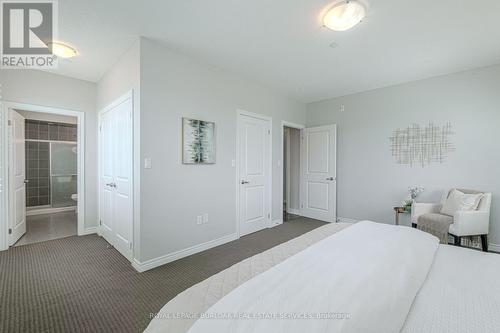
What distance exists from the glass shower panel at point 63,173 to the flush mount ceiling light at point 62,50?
3673mm

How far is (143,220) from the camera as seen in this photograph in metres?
2.44

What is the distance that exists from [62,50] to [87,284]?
8.87ft

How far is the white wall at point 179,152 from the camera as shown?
249cm

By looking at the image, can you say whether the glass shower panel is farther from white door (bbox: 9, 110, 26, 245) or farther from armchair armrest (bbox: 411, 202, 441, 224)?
armchair armrest (bbox: 411, 202, 441, 224)

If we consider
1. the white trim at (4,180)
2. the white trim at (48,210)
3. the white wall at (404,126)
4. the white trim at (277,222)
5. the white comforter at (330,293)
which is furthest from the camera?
the white trim at (48,210)

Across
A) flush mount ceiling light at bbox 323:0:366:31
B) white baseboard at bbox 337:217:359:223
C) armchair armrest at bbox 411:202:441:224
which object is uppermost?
flush mount ceiling light at bbox 323:0:366:31

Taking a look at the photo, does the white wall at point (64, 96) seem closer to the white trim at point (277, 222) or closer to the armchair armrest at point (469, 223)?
the white trim at point (277, 222)

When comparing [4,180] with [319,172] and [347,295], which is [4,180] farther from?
[319,172]

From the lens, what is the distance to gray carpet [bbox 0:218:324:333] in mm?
1675

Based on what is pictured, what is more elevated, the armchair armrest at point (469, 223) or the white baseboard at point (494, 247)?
the armchair armrest at point (469, 223)

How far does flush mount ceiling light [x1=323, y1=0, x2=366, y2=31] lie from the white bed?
6.39ft

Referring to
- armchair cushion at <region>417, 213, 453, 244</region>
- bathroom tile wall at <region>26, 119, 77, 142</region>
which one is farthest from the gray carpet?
bathroom tile wall at <region>26, 119, 77, 142</region>

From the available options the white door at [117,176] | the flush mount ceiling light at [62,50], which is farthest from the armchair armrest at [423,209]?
the flush mount ceiling light at [62,50]

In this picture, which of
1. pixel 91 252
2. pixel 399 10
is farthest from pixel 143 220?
pixel 399 10
